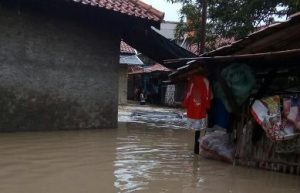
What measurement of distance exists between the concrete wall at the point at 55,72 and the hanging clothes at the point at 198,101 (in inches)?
188

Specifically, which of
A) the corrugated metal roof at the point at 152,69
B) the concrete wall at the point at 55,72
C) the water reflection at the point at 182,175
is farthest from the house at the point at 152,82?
the water reflection at the point at 182,175

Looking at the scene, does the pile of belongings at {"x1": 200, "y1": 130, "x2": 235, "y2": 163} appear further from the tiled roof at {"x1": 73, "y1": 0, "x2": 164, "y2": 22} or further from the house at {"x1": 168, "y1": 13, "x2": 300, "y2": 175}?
the tiled roof at {"x1": 73, "y1": 0, "x2": 164, "y2": 22}

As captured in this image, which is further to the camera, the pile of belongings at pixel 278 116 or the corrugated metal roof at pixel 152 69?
the corrugated metal roof at pixel 152 69

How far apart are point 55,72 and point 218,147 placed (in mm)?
5588

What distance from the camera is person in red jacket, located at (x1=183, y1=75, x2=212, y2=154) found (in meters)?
8.21

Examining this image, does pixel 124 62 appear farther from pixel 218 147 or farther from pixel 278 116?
pixel 278 116

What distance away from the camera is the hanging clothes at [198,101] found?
8211mm

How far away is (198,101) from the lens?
826 cm

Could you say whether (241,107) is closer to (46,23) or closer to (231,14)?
(46,23)

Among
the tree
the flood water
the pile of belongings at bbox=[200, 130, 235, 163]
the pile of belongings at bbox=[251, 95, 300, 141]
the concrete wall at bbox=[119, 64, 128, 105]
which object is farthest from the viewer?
the concrete wall at bbox=[119, 64, 128, 105]

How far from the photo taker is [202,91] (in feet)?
27.0

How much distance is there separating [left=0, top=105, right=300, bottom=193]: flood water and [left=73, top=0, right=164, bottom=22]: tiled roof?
11.5 ft

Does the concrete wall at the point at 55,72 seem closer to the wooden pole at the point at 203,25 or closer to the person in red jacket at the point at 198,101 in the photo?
the wooden pole at the point at 203,25

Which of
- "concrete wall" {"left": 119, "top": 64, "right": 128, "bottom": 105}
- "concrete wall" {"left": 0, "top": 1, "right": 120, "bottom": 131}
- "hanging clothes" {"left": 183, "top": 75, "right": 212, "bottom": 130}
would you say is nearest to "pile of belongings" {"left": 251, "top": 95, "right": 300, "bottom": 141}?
"hanging clothes" {"left": 183, "top": 75, "right": 212, "bottom": 130}
